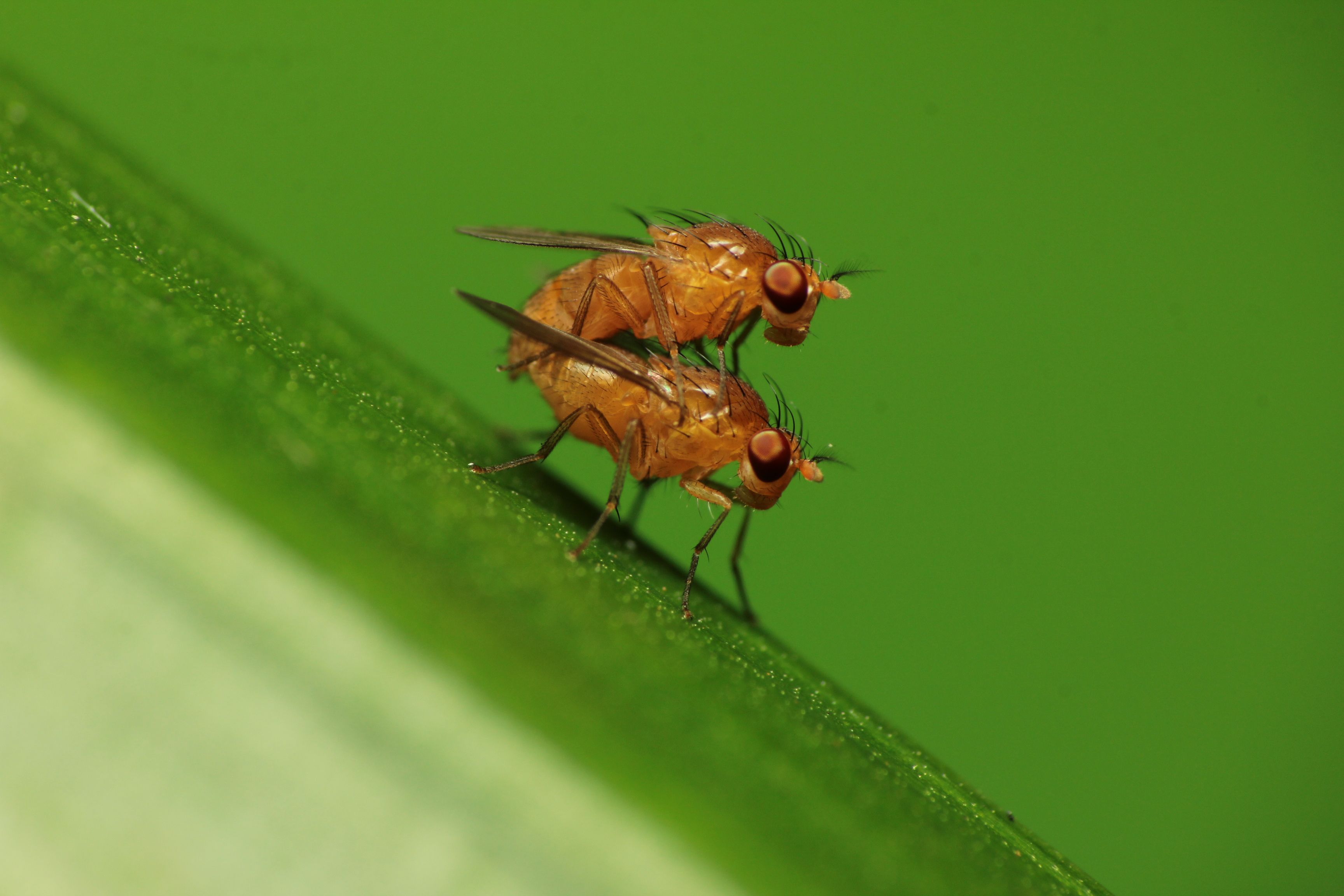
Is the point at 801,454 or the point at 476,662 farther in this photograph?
the point at 801,454

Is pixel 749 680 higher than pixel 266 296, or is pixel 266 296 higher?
Answer: pixel 749 680

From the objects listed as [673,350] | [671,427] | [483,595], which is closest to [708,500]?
[671,427]

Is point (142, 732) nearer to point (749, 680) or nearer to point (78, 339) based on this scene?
point (78, 339)

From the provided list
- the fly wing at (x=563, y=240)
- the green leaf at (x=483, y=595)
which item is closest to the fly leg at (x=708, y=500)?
the fly wing at (x=563, y=240)

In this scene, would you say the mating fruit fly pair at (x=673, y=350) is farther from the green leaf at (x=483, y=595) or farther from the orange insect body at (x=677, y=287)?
the green leaf at (x=483, y=595)

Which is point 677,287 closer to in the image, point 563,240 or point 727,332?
point 727,332

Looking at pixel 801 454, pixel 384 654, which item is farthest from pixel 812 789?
pixel 801 454
